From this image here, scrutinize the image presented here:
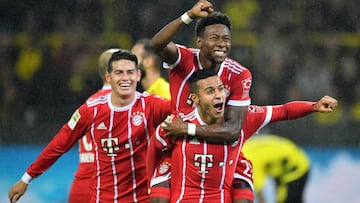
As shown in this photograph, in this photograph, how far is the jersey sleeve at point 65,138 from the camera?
724 centimetres

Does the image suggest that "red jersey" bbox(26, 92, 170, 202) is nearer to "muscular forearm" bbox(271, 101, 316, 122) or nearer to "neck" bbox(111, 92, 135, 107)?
"neck" bbox(111, 92, 135, 107)

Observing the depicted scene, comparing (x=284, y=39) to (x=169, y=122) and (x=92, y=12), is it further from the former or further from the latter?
(x=169, y=122)

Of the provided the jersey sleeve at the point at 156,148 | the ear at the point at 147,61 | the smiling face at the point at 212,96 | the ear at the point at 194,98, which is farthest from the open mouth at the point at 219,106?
the ear at the point at 147,61

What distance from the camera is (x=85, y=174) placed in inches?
316

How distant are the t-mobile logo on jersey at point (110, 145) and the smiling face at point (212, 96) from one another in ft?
2.92

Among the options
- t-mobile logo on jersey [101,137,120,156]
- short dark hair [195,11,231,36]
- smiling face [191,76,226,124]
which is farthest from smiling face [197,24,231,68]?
t-mobile logo on jersey [101,137,120,156]

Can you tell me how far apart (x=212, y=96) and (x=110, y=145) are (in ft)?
3.38

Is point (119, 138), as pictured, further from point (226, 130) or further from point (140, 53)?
point (140, 53)

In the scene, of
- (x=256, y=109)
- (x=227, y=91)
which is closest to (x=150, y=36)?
(x=256, y=109)

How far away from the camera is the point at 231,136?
656 centimetres

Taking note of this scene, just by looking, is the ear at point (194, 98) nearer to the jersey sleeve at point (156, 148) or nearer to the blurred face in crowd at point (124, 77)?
the jersey sleeve at point (156, 148)

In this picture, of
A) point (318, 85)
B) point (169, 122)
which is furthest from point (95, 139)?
point (318, 85)

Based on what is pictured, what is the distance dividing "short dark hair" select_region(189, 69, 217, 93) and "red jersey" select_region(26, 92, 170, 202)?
1.70 feet

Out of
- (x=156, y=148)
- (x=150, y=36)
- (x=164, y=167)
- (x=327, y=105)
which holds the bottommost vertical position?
(x=164, y=167)
